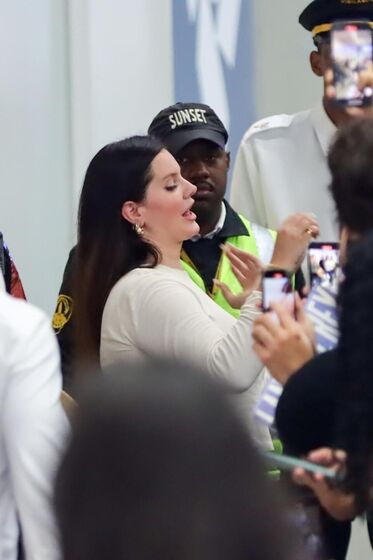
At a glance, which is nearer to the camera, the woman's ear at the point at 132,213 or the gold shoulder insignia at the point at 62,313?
the woman's ear at the point at 132,213

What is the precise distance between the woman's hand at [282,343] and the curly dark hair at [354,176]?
0.63ft

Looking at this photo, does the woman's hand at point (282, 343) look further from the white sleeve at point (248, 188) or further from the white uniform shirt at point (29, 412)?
the white sleeve at point (248, 188)

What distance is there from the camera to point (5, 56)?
445 cm

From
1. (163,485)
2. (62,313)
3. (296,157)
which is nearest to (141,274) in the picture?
(62,313)

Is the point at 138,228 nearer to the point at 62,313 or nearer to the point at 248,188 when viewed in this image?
the point at 62,313

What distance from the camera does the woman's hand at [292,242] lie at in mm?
2850

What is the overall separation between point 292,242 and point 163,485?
5.78ft

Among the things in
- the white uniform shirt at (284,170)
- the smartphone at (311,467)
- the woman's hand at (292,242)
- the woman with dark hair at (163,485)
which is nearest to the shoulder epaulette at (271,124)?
the white uniform shirt at (284,170)

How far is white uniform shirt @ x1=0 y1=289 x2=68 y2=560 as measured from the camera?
198cm

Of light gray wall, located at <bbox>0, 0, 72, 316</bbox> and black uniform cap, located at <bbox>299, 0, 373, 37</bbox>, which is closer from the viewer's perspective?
black uniform cap, located at <bbox>299, 0, 373, 37</bbox>

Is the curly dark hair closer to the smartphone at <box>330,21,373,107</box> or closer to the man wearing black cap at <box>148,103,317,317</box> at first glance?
the smartphone at <box>330,21,373,107</box>

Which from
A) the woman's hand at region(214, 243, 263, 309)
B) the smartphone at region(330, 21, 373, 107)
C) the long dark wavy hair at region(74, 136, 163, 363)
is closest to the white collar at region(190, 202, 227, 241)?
the long dark wavy hair at region(74, 136, 163, 363)

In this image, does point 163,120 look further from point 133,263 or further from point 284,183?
point 133,263

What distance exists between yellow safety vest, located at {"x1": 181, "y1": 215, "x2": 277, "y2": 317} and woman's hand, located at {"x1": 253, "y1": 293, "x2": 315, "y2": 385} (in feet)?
3.59
